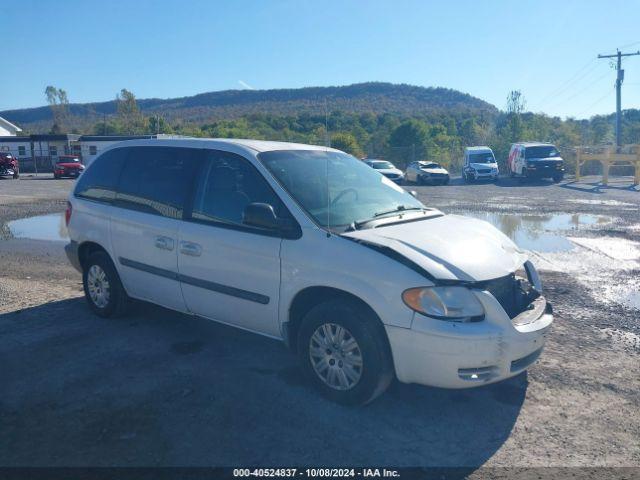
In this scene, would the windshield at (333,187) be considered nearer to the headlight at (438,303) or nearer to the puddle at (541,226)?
the headlight at (438,303)

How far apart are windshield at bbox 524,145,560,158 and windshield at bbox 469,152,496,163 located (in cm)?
255

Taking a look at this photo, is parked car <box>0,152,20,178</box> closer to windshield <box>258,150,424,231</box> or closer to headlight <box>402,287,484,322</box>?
windshield <box>258,150,424,231</box>

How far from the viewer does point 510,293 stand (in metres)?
3.99

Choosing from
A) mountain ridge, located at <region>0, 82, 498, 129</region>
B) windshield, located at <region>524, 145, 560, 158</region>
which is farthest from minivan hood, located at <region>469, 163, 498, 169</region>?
mountain ridge, located at <region>0, 82, 498, 129</region>

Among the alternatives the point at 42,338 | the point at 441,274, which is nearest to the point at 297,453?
the point at 441,274

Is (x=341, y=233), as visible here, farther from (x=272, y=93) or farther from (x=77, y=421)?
(x=272, y=93)

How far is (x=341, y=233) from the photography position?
3994mm

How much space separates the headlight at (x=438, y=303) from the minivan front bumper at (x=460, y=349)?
0.15ft

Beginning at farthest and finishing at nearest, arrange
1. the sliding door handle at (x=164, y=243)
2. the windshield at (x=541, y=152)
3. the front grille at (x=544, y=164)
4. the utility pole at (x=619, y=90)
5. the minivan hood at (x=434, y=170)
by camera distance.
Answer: the utility pole at (x=619, y=90)
the minivan hood at (x=434, y=170)
the windshield at (x=541, y=152)
the front grille at (x=544, y=164)
the sliding door handle at (x=164, y=243)

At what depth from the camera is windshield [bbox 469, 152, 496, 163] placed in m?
30.4

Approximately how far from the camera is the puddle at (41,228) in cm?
1148

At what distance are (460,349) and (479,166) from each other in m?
27.6

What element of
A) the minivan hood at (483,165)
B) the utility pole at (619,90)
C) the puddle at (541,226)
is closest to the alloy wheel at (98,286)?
the puddle at (541,226)

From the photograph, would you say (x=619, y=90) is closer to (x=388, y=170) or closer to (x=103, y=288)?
(x=388, y=170)
